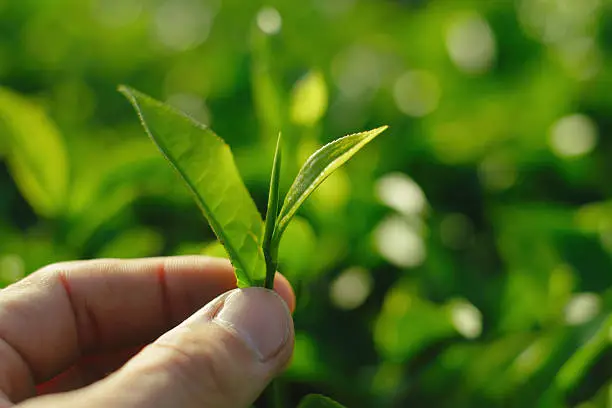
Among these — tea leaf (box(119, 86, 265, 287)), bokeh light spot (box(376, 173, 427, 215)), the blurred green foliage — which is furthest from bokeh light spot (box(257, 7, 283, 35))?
tea leaf (box(119, 86, 265, 287))

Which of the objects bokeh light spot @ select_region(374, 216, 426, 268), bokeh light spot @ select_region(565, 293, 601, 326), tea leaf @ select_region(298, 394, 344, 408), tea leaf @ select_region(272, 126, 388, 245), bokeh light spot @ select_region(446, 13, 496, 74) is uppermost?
tea leaf @ select_region(272, 126, 388, 245)

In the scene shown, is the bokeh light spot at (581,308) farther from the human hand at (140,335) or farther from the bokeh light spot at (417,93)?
the bokeh light spot at (417,93)

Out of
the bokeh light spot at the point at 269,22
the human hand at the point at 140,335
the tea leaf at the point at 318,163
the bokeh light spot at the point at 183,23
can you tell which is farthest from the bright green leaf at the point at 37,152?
the bokeh light spot at the point at 183,23

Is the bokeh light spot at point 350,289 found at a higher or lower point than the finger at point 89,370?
higher

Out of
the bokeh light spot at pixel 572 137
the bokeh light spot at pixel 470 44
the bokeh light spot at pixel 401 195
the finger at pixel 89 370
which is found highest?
the bokeh light spot at pixel 470 44

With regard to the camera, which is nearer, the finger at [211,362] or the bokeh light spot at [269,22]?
the finger at [211,362]

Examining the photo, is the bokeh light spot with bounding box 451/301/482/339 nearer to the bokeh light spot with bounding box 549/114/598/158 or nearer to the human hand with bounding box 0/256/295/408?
the human hand with bounding box 0/256/295/408

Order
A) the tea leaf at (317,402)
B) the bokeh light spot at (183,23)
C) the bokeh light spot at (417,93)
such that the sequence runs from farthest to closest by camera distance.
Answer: the bokeh light spot at (183,23)
the bokeh light spot at (417,93)
the tea leaf at (317,402)
